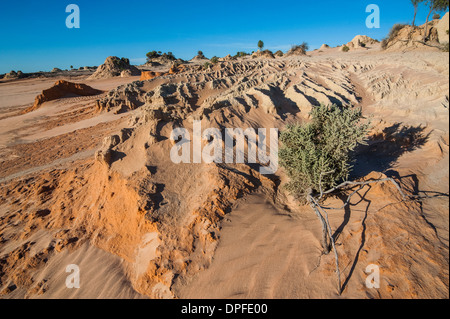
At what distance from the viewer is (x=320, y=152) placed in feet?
12.9

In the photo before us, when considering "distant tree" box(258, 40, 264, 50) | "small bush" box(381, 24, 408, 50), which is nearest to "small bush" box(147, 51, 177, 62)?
"distant tree" box(258, 40, 264, 50)

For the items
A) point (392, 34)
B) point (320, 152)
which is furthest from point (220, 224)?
point (392, 34)

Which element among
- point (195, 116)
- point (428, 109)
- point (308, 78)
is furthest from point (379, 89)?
point (195, 116)

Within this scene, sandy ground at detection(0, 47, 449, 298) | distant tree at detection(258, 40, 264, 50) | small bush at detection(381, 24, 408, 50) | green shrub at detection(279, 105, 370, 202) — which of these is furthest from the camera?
distant tree at detection(258, 40, 264, 50)

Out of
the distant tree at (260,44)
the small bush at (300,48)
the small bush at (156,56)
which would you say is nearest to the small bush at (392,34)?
the small bush at (300,48)

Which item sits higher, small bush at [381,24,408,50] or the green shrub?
small bush at [381,24,408,50]

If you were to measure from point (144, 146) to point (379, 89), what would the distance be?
11663 millimetres

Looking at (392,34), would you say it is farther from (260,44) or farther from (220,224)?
(220,224)

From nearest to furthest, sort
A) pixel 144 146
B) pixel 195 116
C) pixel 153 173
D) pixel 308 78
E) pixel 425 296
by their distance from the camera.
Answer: pixel 425 296
pixel 153 173
pixel 144 146
pixel 195 116
pixel 308 78

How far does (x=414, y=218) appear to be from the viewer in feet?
9.21

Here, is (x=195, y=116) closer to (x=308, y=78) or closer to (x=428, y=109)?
(x=428, y=109)

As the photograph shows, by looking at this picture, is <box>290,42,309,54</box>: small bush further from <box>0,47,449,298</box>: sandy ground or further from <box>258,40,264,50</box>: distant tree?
<box>0,47,449,298</box>: sandy ground

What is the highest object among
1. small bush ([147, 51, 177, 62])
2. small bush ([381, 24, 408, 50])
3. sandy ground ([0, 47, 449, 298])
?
small bush ([147, 51, 177, 62])

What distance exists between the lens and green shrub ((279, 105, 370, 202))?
369cm
